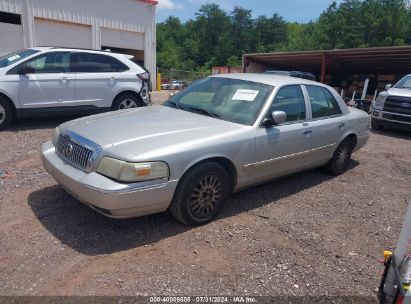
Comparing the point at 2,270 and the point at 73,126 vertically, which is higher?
the point at 73,126

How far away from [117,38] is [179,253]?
66.5ft

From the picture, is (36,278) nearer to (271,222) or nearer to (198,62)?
(271,222)

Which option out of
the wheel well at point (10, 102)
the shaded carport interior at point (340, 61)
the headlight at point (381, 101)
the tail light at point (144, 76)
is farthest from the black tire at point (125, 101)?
the shaded carport interior at point (340, 61)

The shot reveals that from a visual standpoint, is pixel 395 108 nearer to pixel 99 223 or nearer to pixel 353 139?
pixel 353 139

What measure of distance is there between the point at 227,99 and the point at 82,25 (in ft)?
57.6

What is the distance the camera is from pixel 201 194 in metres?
3.81

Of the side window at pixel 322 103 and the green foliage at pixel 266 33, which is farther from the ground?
the green foliage at pixel 266 33

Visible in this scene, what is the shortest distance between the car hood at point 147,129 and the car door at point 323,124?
1.46 metres

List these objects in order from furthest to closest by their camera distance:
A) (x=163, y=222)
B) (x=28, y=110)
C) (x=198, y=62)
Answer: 1. (x=198, y=62)
2. (x=28, y=110)
3. (x=163, y=222)

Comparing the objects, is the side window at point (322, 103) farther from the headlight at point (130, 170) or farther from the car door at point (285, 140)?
the headlight at point (130, 170)

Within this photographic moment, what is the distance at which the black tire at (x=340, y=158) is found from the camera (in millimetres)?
5805

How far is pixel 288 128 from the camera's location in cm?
463

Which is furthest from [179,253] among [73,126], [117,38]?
[117,38]

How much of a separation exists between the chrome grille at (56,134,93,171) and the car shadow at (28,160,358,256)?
0.61 meters
